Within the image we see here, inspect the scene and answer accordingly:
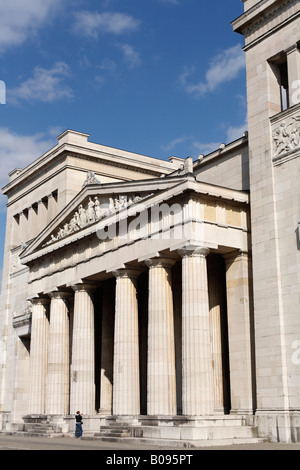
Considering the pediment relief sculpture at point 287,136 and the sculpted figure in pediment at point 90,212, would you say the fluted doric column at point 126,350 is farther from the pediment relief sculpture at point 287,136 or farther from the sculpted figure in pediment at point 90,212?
the pediment relief sculpture at point 287,136

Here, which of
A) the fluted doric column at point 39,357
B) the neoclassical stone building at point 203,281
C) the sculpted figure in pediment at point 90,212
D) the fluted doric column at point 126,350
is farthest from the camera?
the fluted doric column at point 39,357

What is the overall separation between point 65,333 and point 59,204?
15.9 m

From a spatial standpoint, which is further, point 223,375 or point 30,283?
point 30,283

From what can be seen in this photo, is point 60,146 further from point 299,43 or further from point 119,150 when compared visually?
point 299,43

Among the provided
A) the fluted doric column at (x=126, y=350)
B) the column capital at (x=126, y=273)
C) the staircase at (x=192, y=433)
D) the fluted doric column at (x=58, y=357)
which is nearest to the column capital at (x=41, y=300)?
the fluted doric column at (x=58, y=357)

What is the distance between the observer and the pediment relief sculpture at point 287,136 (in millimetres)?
35906

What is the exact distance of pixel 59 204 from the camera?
6075 centimetres

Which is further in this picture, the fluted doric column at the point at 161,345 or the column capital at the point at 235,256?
the column capital at the point at 235,256

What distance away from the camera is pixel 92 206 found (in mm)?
45531

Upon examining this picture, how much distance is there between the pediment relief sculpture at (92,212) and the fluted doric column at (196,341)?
20.0 feet

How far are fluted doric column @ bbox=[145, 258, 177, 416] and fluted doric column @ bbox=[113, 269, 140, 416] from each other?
2634 millimetres

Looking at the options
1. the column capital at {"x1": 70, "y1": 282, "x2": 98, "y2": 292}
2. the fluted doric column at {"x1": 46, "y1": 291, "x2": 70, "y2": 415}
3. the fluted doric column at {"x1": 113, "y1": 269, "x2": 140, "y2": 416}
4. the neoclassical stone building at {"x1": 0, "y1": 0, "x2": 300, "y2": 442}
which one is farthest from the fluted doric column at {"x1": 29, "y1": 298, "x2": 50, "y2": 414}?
the fluted doric column at {"x1": 113, "y1": 269, "x2": 140, "y2": 416}

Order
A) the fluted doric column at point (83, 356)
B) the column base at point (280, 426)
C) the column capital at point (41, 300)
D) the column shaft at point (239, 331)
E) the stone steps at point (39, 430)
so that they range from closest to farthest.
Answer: the column base at point (280, 426) → the column shaft at point (239, 331) → the stone steps at point (39, 430) → the fluted doric column at point (83, 356) → the column capital at point (41, 300)
